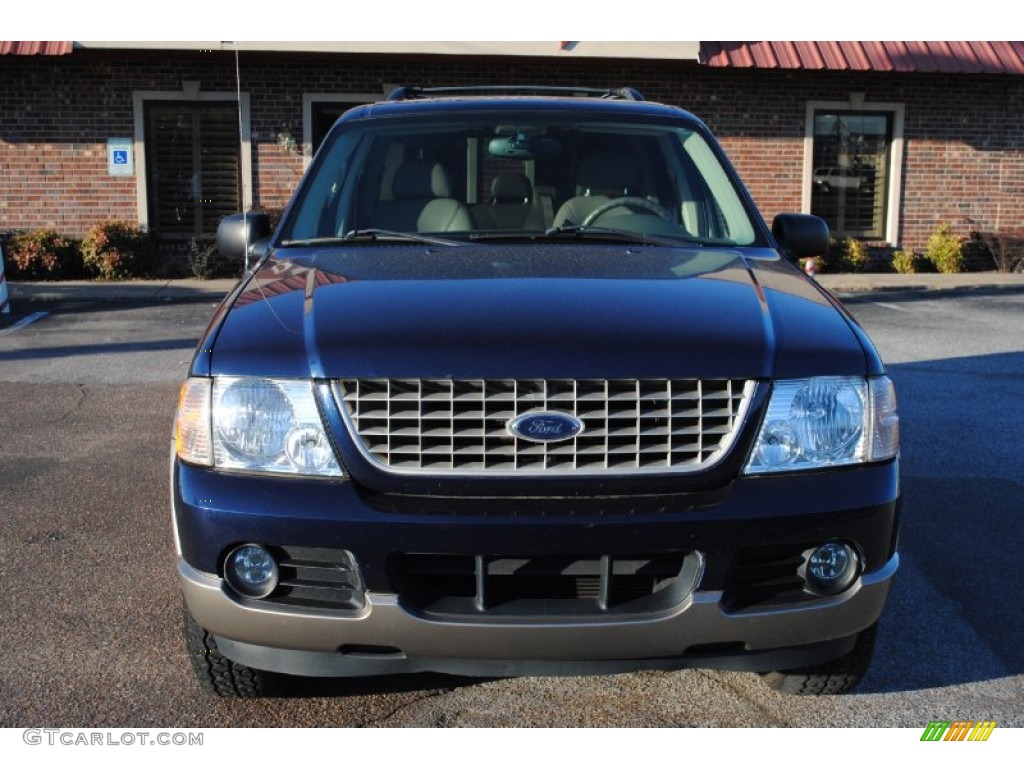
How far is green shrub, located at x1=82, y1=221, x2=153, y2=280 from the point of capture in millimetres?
15312

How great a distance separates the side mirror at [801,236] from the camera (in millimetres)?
4371

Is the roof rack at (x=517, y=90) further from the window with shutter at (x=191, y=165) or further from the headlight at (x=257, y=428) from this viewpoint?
the window with shutter at (x=191, y=165)

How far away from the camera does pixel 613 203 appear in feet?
14.8

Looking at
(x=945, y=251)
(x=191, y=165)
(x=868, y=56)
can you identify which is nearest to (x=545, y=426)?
(x=191, y=165)

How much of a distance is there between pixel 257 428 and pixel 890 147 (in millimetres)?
16397

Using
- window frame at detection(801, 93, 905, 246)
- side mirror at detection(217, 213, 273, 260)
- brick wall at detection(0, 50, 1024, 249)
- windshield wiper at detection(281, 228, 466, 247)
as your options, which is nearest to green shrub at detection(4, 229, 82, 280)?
brick wall at detection(0, 50, 1024, 249)

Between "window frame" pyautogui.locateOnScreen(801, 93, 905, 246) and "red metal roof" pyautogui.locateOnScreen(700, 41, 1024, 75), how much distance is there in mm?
1066

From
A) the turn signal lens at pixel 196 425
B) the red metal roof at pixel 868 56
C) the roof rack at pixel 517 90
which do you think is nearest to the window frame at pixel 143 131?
the red metal roof at pixel 868 56

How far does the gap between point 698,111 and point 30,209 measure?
975cm

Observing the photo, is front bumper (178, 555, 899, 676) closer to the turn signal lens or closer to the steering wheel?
the turn signal lens

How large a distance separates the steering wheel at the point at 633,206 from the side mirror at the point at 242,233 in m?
1.29

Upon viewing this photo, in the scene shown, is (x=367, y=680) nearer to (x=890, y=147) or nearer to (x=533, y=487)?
(x=533, y=487)

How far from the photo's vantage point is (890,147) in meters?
17.5
